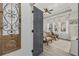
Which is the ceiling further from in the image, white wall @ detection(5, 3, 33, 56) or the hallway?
the hallway

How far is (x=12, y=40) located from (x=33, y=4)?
61cm

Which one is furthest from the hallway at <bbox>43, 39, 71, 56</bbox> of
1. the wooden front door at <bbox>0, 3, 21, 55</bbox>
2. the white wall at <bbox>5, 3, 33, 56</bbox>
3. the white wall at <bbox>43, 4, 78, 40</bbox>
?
the wooden front door at <bbox>0, 3, 21, 55</bbox>

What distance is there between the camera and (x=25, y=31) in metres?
1.98

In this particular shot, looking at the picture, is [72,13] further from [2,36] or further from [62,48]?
[2,36]

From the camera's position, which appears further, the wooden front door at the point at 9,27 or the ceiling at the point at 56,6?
the ceiling at the point at 56,6

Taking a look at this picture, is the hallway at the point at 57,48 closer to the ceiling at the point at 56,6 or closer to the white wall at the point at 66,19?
the white wall at the point at 66,19

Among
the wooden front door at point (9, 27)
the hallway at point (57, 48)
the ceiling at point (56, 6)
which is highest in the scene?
the ceiling at point (56, 6)

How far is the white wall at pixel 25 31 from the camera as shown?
6.23 ft

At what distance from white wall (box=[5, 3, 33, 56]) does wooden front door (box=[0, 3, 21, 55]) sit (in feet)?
0.20

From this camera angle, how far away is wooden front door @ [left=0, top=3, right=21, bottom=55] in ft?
5.60

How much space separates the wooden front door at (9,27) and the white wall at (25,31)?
60 millimetres

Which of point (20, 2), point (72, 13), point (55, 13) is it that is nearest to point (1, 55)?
point (20, 2)

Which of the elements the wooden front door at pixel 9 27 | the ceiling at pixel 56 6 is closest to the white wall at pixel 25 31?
the wooden front door at pixel 9 27

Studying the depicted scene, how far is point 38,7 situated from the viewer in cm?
192
